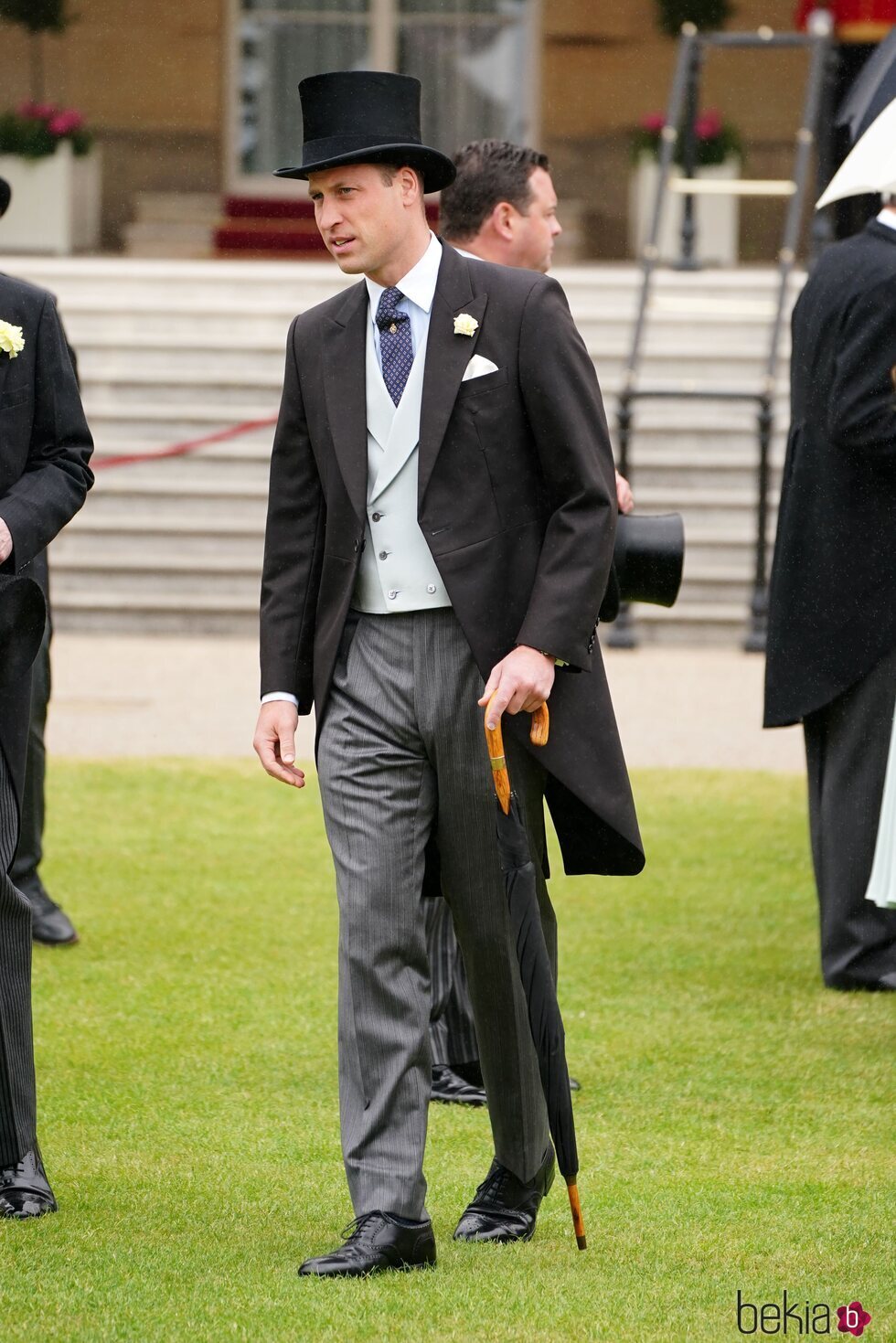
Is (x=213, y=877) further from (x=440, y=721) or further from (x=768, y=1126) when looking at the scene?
(x=440, y=721)

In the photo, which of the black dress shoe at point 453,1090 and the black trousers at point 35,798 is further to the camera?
the black trousers at point 35,798

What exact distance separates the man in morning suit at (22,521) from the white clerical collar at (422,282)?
783 millimetres

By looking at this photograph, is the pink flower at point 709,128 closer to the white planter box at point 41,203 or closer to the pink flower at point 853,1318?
the white planter box at point 41,203

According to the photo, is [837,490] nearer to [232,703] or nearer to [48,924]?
[48,924]

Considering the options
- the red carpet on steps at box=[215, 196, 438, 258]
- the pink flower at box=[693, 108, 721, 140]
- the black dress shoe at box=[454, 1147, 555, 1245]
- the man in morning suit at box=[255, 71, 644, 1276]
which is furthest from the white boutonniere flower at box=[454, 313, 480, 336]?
the red carpet on steps at box=[215, 196, 438, 258]

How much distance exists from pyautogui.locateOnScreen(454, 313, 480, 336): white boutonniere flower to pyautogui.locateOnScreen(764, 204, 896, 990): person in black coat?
2096 mm

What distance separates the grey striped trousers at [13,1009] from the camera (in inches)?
165

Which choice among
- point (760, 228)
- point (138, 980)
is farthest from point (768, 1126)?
point (760, 228)

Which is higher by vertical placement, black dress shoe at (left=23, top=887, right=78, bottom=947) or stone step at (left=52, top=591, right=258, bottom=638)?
black dress shoe at (left=23, top=887, right=78, bottom=947)

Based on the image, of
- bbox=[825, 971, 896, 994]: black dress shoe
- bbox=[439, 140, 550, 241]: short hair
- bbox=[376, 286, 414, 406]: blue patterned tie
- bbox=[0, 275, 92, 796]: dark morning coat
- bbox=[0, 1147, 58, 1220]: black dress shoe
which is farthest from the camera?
bbox=[825, 971, 896, 994]: black dress shoe

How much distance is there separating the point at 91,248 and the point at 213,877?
36.4ft

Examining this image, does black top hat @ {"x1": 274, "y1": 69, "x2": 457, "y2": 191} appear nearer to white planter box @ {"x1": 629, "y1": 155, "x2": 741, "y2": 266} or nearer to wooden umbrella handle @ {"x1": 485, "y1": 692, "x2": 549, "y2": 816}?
wooden umbrella handle @ {"x1": 485, "y1": 692, "x2": 549, "y2": 816}

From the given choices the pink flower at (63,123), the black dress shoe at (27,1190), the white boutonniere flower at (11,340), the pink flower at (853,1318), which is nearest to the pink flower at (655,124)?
the pink flower at (63,123)

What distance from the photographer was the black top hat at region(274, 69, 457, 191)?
388 cm
